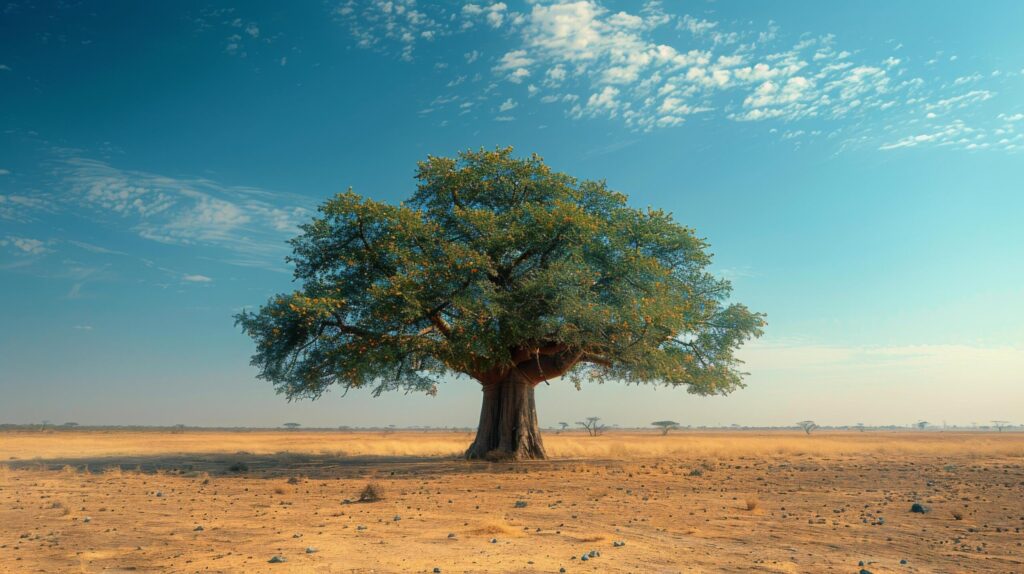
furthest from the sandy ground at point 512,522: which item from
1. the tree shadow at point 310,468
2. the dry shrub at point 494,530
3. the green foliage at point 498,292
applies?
the green foliage at point 498,292

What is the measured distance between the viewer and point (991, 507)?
15.1 meters

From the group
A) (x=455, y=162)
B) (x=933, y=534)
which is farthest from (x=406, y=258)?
(x=933, y=534)

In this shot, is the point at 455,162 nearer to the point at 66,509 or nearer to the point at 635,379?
the point at 635,379

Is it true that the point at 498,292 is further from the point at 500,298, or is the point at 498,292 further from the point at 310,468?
the point at 310,468

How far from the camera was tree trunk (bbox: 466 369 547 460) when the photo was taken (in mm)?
29344

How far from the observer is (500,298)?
24.9 m

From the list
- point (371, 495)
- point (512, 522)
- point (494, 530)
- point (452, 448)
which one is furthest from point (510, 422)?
point (494, 530)

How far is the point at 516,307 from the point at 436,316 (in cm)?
329

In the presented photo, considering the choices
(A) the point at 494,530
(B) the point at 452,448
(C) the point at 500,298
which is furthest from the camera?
(B) the point at 452,448

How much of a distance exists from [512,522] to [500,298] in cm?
1280

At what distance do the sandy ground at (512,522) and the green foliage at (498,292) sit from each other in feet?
16.2

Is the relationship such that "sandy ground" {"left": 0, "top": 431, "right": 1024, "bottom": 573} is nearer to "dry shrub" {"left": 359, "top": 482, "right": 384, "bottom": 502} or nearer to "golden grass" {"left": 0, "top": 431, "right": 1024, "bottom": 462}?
"dry shrub" {"left": 359, "top": 482, "right": 384, "bottom": 502}

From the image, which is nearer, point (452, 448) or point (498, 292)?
point (498, 292)

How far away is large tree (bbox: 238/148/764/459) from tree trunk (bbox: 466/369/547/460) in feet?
0.16
